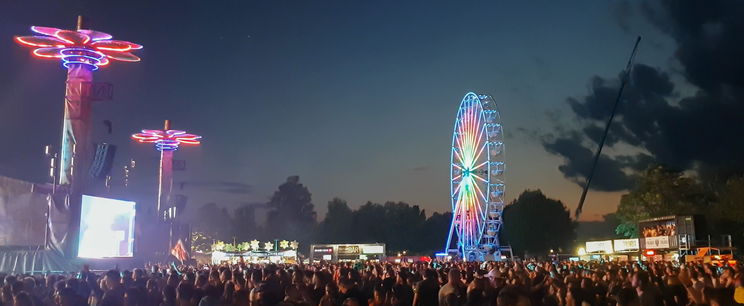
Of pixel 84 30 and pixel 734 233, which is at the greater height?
pixel 84 30

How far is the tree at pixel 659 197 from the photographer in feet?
266

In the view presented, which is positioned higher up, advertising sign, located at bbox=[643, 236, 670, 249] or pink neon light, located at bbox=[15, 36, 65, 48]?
pink neon light, located at bbox=[15, 36, 65, 48]

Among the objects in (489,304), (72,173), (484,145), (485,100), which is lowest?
(489,304)

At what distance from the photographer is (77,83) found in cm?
3534

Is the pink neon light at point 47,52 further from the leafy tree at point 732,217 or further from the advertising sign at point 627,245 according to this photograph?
the leafy tree at point 732,217

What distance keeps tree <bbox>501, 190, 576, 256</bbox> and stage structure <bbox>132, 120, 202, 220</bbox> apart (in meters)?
57.9

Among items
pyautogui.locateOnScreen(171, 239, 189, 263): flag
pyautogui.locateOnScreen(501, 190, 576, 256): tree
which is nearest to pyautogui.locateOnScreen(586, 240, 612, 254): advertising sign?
pyautogui.locateOnScreen(501, 190, 576, 256): tree

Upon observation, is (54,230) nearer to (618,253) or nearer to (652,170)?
(618,253)

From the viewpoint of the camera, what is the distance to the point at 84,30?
112 feet

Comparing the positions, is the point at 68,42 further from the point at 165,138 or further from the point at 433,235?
the point at 433,235

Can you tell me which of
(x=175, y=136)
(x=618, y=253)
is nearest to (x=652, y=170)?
(x=618, y=253)

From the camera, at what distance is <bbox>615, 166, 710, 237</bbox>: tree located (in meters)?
80.9

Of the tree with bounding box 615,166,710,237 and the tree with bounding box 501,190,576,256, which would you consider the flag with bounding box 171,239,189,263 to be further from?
the tree with bounding box 501,190,576,256

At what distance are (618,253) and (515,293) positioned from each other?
66.1m
